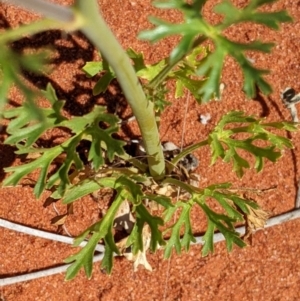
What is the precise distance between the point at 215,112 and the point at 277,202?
0.48 m

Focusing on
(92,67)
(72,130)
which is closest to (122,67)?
(72,130)

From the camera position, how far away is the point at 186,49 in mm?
1542

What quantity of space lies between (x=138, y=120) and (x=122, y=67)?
34cm

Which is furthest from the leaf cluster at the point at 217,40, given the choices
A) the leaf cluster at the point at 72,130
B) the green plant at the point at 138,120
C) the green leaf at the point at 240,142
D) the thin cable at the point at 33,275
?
the thin cable at the point at 33,275

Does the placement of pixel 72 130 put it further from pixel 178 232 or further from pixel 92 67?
pixel 178 232

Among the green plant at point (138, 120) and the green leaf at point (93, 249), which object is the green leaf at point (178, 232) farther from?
the green leaf at point (93, 249)

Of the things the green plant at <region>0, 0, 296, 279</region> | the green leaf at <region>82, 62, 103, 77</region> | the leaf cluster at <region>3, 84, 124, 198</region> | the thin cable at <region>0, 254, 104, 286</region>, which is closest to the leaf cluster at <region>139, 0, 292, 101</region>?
the green plant at <region>0, 0, 296, 279</region>

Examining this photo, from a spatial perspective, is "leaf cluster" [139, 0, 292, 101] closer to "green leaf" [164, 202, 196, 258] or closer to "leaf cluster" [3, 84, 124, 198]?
"leaf cluster" [3, 84, 124, 198]

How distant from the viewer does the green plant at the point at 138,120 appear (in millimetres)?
1421

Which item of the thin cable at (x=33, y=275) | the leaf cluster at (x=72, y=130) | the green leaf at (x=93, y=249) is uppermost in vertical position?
the leaf cluster at (x=72, y=130)

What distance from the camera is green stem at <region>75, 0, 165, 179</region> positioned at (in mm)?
1408

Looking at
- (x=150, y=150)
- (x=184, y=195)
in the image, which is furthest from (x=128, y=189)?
(x=184, y=195)

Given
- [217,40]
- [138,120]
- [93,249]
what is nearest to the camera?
[217,40]

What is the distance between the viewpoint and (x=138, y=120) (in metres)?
1.93
